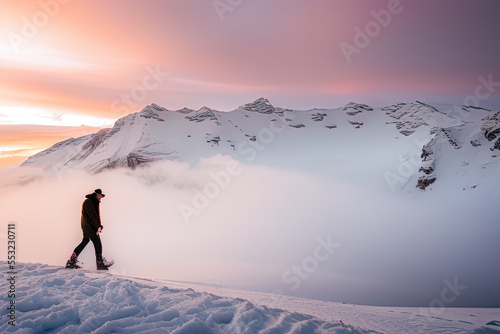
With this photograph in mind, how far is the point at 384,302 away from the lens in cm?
2336

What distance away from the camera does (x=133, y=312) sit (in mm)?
6035

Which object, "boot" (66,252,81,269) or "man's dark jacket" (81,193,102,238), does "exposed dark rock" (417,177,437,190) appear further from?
"boot" (66,252,81,269)

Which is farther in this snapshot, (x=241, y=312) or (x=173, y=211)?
(x=173, y=211)

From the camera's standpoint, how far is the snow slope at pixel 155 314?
18.0 feet

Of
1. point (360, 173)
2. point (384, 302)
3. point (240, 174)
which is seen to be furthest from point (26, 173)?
point (384, 302)

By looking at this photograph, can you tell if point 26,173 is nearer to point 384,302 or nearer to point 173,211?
point 173,211

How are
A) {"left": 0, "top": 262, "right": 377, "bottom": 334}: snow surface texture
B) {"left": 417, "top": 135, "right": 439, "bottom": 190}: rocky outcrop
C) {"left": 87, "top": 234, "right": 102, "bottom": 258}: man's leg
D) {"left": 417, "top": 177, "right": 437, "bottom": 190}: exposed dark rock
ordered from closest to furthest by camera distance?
{"left": 0, "top": 262, "right": 377, "bottom": 334}: snow surface texture
{"left": 87, "top": 234, "right": 102, "bottom": 258}: man's leg
{"left": 417, "top": 177, "right": 437, "bottom": 190}: exposed dark rock
{"left": 417, "top": 135, "right": 439, "bottom": 190}: rocky outcrop

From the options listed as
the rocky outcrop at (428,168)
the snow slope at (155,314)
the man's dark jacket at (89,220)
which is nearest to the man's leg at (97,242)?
the man's dark jacket at (89,220)

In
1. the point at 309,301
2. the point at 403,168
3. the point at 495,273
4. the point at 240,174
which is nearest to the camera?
the point at 309,301

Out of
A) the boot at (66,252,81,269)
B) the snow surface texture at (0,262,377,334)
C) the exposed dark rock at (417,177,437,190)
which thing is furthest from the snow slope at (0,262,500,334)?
the exposed dark rock at (417,177,437,190)

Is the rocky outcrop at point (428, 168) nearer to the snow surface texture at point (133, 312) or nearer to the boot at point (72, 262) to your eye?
the snow surface texture at point (133, 312)

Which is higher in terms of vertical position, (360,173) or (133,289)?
(360,173)

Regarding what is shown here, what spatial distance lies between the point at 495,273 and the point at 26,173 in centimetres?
23257

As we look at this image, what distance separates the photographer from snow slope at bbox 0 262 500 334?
549cm
